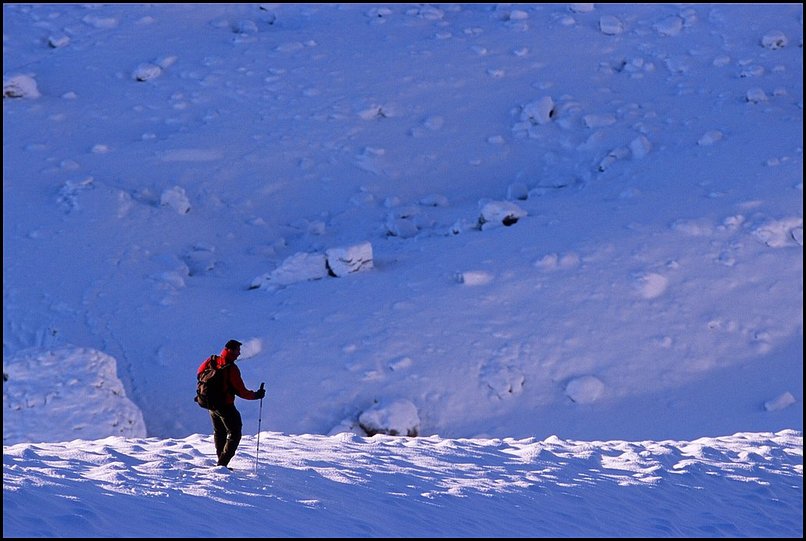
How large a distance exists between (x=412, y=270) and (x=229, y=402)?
7.77 metres

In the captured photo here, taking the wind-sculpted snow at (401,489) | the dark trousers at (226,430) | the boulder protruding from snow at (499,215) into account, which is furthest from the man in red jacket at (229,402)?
the boulder protruding from snow at (499,215)

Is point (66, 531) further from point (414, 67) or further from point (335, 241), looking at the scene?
point (414, 67)

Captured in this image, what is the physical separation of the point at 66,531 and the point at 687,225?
12.1 meters

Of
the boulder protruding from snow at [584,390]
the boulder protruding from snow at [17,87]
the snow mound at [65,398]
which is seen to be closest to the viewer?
the snow mound at [65,398]

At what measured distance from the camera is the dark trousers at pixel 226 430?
750cm

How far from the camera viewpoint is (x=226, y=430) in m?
7.79

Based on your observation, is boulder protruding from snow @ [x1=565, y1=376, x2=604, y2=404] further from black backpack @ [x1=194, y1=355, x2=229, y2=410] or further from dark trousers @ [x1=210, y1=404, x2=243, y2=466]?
black backpack @ [x1=194, y1=355, x2=229, y2=410]

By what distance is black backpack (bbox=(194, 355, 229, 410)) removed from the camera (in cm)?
739

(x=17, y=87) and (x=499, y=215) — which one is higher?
(x=17, y=87)

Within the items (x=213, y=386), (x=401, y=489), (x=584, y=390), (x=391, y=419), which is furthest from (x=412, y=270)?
(x=213, y=386)

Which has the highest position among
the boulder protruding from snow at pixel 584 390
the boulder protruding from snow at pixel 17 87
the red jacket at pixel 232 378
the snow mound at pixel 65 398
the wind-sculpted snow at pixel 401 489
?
the boulder protruding from snow at pixel 17 87

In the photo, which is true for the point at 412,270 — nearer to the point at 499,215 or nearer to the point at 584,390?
the point at 499,215

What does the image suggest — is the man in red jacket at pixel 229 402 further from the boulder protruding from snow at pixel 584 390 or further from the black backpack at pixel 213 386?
the boulder protruding from snow at pixel 584 390

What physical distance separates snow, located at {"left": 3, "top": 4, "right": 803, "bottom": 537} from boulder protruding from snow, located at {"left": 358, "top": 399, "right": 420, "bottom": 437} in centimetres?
3
